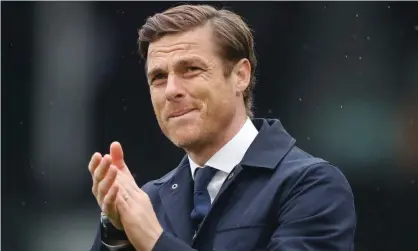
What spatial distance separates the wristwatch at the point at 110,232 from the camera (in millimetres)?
1523

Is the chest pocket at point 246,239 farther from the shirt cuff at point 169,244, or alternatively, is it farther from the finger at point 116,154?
the finger at point 116,154

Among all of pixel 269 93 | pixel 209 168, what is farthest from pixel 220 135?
pixel 269 93

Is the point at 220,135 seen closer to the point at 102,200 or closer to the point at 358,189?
the point at 102,200

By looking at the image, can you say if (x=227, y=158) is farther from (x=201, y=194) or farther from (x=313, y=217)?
(x=313, y=217)

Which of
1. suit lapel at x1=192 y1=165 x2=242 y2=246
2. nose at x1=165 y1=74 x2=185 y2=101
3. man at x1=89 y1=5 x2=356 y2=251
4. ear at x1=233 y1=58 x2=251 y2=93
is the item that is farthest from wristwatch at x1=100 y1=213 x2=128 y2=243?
ear at x1=233 y1=58 x2=251 y2=93

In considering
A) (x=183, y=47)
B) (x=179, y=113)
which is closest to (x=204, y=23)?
(x=183, y=47)

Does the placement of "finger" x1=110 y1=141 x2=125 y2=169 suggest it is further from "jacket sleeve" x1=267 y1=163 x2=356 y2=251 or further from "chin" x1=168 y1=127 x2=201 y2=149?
"jacket sleeve" x1=267 y1=163 x2=356 y2=251

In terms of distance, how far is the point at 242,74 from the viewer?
167 cm

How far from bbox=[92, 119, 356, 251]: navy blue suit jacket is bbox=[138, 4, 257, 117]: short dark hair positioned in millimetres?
190

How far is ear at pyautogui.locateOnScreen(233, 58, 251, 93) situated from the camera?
1.65 meters

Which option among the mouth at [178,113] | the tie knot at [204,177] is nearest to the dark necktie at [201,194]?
the tie knot at [204,177]

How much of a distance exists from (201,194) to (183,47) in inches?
10.5

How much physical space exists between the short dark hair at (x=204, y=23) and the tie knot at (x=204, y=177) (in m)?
0.19

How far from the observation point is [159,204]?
1652 millimetres
